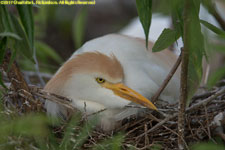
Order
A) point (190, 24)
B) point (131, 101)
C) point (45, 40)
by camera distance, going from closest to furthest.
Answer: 1. point (190, 24)
2. point (131, 101)
3. point (45, 40)

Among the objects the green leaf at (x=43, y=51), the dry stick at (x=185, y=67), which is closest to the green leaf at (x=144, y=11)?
the dry stick at (x=185, y=67)

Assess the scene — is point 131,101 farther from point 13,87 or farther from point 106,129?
point 13,87

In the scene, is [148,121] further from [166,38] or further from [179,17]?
[179,17]

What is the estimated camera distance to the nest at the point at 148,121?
4.33 feet

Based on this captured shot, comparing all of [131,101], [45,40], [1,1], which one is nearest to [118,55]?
[131,101]

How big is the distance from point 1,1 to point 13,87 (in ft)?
1.50

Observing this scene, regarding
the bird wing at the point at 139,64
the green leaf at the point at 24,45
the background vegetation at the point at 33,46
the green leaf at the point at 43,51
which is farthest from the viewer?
the green leaf at the point at 43,51

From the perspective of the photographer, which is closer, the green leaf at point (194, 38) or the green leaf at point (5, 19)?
the green leaf at point (194, 38)

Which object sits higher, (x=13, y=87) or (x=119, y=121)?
(x=13, y=87)

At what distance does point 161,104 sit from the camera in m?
1.51

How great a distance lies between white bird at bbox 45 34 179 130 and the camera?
1.50 meters

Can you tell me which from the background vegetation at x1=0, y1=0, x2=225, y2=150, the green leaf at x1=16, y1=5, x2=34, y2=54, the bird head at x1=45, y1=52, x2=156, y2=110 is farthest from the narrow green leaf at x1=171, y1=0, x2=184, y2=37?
the bird head at x1=45, y1=52, x2=156, y2=110

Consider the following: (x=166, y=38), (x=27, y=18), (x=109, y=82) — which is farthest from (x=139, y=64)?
(x=27, y=18)

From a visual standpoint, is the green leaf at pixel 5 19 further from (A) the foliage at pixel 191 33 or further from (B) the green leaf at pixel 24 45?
(A) the foliage at pixel 191 33
